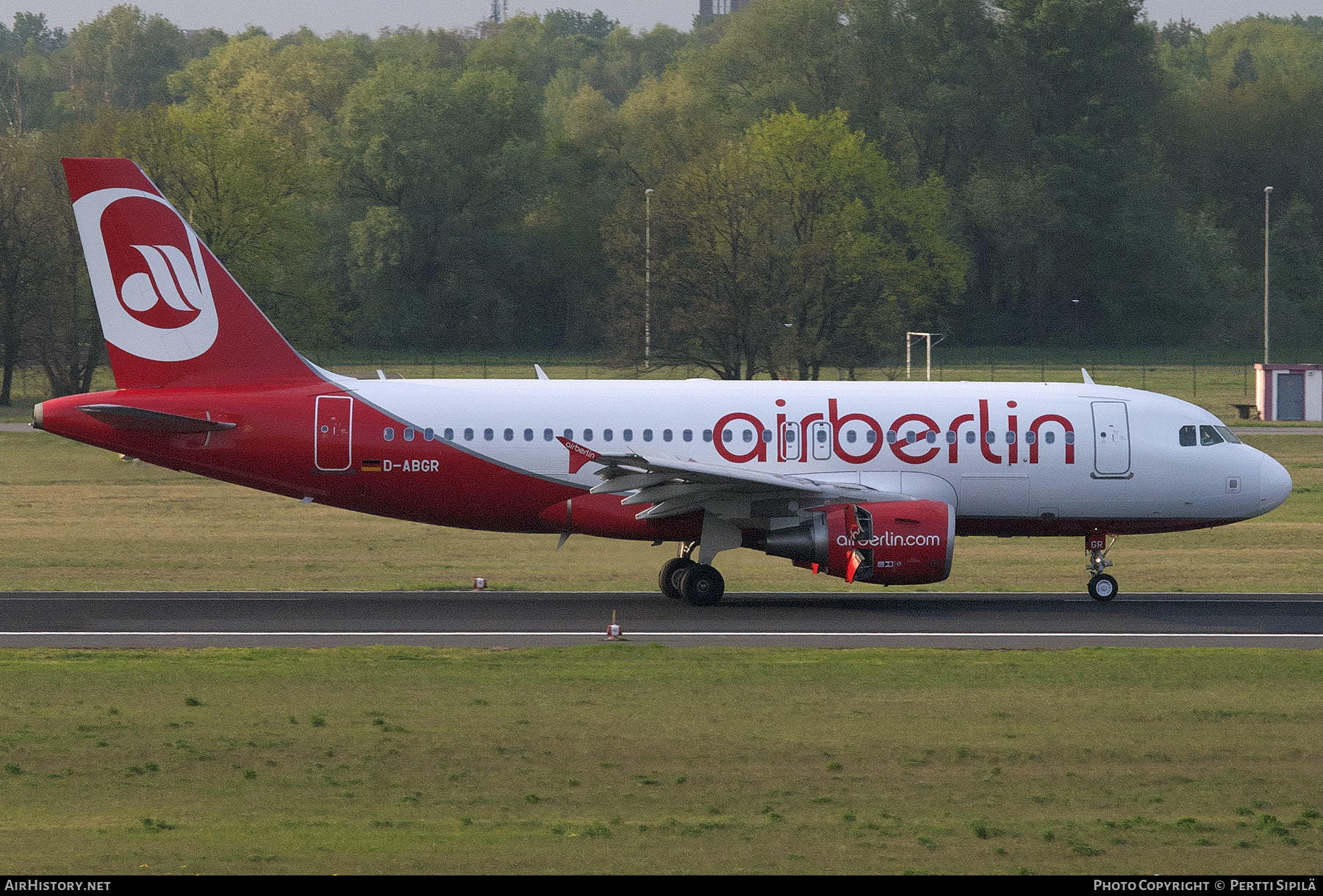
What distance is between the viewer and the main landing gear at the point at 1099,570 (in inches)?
1057

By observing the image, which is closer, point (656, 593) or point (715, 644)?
point (715, 644)

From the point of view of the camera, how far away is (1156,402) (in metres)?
28.5

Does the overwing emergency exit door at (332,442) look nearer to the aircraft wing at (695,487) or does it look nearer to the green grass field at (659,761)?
the aircraft wing at (695,487)

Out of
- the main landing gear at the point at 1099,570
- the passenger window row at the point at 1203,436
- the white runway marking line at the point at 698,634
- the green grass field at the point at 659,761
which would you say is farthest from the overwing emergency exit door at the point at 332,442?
the passenger window row at the point at 1203,436

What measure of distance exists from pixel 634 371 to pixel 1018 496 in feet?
159

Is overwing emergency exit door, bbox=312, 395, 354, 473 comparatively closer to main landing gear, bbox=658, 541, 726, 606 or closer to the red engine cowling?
main landing gear, bbox=658, 541, 726, 606

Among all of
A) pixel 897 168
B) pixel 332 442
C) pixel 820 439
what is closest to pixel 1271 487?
pixel 820 439

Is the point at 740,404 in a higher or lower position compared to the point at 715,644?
higher

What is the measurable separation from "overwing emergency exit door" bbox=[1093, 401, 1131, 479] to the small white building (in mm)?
46593

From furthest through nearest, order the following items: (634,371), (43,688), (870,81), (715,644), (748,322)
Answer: (870,81), (634,371), (748,322), (715,644), (43,688)

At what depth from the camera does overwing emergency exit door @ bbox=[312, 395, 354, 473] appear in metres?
26.6

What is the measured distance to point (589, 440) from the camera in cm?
2711
